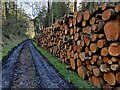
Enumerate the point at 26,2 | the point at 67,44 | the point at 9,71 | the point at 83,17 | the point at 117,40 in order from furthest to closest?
the point at 26,2
the point at 67,44
the point at 9,71
the point at 83,17
the point at 117,40

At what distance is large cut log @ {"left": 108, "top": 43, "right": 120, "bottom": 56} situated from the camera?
5.87 metres

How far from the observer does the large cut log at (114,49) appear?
5.87m

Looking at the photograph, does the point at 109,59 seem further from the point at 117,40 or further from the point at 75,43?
the point at 75,43

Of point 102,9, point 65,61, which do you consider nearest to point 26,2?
point 65,61

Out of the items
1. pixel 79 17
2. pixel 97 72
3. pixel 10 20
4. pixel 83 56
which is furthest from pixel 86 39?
pixel 10 20

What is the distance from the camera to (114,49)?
599cm

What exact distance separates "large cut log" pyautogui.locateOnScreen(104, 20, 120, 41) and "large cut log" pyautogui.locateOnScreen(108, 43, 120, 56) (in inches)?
7.5

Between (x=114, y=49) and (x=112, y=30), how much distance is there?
0.59 metres

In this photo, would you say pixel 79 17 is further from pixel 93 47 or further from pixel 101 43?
pixel 101 43

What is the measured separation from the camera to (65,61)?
35.9ft

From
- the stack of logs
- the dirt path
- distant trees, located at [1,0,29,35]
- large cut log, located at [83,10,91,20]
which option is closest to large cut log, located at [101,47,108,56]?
the stack of logs

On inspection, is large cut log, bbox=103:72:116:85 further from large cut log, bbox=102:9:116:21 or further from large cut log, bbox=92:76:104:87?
large cut log, bbox=102:9:116:21

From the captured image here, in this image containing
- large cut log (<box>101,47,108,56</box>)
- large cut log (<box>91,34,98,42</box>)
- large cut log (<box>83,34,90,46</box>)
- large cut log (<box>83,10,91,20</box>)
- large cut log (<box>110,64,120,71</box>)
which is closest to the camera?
large cut log (<box>110,64,120,71</box>)

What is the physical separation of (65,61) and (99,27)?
446 centimetres
